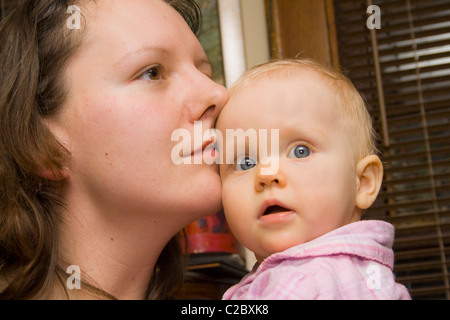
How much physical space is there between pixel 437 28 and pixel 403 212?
864 mm

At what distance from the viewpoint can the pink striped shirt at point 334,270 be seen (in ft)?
2.81

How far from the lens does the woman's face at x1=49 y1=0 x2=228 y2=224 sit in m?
1.10

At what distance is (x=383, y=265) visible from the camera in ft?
3.17

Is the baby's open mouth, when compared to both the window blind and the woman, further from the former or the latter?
the window blind

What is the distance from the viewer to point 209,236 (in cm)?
221

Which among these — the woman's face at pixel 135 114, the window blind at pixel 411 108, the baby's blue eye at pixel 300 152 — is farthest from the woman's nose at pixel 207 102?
the window blind at pixel 411 108

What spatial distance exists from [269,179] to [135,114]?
33 cm

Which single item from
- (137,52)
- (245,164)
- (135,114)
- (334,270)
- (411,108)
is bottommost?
(334,270)

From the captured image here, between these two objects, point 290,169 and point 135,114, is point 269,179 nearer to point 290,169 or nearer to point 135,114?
point 290,169

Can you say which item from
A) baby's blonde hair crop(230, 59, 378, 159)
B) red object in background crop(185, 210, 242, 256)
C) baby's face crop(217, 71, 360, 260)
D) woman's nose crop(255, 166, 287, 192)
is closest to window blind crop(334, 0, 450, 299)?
red object in background crop(185, 210, 242, 256)

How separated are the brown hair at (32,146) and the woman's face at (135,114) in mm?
42

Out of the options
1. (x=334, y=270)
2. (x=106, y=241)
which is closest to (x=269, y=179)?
(x=334, y=270)

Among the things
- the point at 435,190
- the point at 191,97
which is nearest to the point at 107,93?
the point at 191,97
